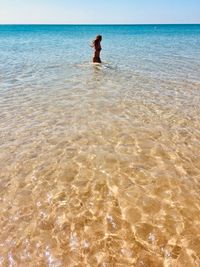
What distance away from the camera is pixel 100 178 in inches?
280

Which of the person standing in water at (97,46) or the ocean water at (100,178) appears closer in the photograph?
the ocean water at (100,178)

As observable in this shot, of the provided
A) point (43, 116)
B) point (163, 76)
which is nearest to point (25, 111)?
point (43, 116)

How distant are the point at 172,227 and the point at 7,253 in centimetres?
306

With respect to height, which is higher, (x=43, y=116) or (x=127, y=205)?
(x=127, y=205)

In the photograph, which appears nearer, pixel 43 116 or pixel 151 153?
pixel 151 153

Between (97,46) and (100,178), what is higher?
(100,178)

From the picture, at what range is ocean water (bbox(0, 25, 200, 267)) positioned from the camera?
501 cm

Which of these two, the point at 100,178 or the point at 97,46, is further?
the point at 97,46

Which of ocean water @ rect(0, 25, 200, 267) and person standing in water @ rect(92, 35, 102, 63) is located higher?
ocean water @ rect(0, 25, 200, 267)

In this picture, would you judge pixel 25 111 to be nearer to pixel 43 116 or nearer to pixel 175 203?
pixel 43 116

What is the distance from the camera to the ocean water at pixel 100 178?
5012mm

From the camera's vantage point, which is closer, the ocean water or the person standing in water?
the ocean water

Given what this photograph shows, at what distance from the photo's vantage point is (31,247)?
500 centimetres

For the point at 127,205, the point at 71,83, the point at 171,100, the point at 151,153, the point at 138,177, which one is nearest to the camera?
the point at 127,205
